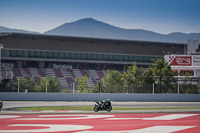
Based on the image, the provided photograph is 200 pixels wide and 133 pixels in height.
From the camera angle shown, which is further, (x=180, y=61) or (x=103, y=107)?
(x=180, y=61)

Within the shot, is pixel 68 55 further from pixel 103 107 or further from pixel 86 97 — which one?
pixel 103 107

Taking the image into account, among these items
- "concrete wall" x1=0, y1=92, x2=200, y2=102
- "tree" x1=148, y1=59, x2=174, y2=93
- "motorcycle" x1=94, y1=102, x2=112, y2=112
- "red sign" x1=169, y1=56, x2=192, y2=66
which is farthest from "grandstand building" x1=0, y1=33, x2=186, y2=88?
"motorcycle" x1=94, y1=102, x2=112, y2=112

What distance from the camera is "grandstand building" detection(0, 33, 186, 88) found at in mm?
79875

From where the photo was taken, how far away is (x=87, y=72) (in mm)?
86125

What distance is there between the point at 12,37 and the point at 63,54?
10887 millimetres

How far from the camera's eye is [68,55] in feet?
279

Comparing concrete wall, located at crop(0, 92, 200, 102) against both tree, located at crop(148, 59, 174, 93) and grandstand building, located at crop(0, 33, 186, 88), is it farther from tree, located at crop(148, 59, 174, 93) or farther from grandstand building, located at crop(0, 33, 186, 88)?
grandstand building, located at crop(0, 33, 186, 88)

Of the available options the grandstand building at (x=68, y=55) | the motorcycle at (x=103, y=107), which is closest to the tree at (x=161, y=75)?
the grandstand building at (x=68, y=55)

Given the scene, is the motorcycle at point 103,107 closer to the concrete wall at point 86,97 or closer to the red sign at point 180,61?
the concrete wall at point 86,97

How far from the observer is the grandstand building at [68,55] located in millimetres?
79875

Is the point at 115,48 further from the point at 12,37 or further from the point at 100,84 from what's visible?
the point at 100,84

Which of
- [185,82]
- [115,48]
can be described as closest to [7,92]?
[185,82]

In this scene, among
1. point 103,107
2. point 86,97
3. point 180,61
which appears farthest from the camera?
point 180,61

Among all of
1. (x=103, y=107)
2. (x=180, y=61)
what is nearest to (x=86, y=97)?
(x=103, y=107)
